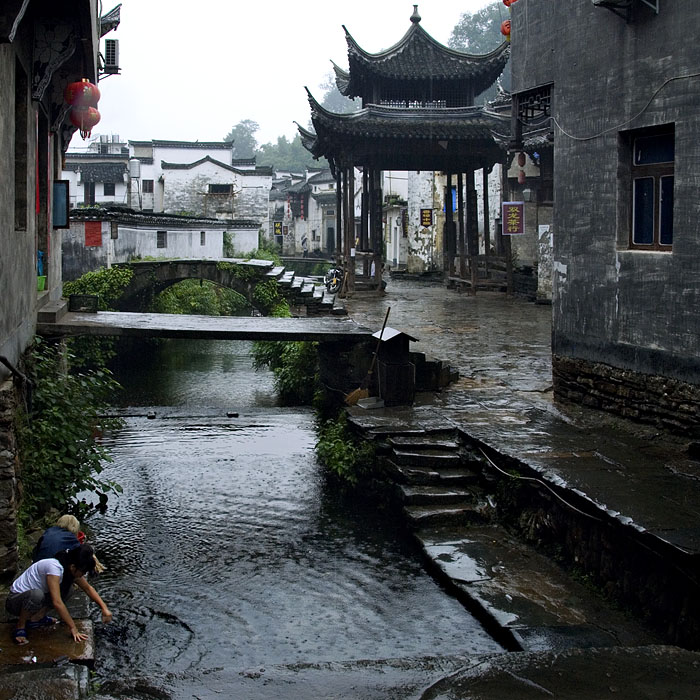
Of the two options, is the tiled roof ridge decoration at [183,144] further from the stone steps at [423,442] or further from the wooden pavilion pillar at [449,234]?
the stone steps at [423,442]

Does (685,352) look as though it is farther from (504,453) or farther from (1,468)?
(1,468)

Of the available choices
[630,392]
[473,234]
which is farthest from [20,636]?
[473,234]

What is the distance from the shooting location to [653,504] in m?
7.32

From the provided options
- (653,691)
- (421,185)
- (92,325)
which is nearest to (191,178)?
(421,185)

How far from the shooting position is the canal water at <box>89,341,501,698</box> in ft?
23.0

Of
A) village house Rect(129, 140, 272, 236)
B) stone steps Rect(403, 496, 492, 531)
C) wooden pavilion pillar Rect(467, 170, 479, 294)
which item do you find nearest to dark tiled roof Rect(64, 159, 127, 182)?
village house Rect(129, 140, 272, 236)

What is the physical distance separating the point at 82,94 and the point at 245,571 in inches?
248

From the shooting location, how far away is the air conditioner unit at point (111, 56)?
48.9 feet

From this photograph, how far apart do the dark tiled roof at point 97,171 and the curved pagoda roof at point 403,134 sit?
1003 inches

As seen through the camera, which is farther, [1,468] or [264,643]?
[264,643]

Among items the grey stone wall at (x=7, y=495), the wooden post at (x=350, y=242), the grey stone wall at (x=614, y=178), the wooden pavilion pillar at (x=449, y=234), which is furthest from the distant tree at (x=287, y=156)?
the grey stone wall at (x=7, y=495)

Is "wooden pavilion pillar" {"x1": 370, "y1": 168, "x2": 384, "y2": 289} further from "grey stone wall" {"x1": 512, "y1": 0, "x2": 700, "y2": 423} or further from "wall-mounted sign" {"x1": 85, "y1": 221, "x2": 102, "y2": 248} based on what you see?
"grey stone wall" {"x1": 512, "y1": 0, "x2": 700, "y2": 423}

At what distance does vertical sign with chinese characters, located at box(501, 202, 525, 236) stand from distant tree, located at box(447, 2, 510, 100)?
37.7 m

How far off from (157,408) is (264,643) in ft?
32.7
